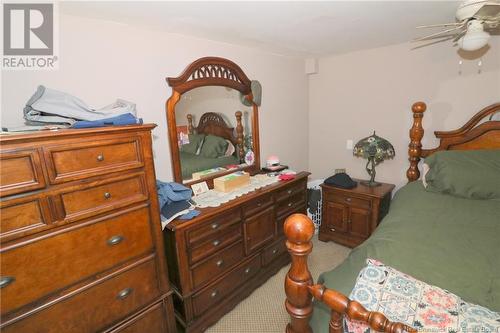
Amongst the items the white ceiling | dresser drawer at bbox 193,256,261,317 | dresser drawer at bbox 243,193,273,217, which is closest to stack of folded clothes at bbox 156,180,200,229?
dresser drawer at bbox 243,193,273,217

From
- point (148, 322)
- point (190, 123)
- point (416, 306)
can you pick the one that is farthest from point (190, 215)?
point (416, 306)

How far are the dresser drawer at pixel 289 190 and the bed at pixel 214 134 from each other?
534 mm

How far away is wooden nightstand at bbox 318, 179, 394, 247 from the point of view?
2475mm

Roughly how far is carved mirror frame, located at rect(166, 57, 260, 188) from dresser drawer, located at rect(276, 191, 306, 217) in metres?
0.50

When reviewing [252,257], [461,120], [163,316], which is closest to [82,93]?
[163,316]

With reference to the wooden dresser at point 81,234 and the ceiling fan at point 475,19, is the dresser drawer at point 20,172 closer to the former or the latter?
the wooden dresser at point 81,234

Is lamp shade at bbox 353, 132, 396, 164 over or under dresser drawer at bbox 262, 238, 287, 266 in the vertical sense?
over

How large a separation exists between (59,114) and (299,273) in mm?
1285

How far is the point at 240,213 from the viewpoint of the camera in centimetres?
190

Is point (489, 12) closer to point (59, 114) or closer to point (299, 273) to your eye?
point (299, 273)

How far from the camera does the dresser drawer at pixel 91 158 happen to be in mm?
1054

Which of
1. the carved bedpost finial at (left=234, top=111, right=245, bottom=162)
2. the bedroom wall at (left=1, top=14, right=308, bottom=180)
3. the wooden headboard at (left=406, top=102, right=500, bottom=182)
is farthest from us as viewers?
the carved bedpost finial at (left=234, top=111, right=245, bottom=162)

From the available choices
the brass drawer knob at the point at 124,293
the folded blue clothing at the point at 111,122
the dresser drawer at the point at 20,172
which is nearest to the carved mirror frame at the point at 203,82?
the folded blue clothing at the point at 111,122

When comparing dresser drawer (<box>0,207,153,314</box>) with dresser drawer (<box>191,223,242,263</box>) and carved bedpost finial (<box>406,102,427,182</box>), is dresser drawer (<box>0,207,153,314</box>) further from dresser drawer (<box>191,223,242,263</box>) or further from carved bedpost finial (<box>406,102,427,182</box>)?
carved bedpost finial (<box>406,102,427,182</box>)
